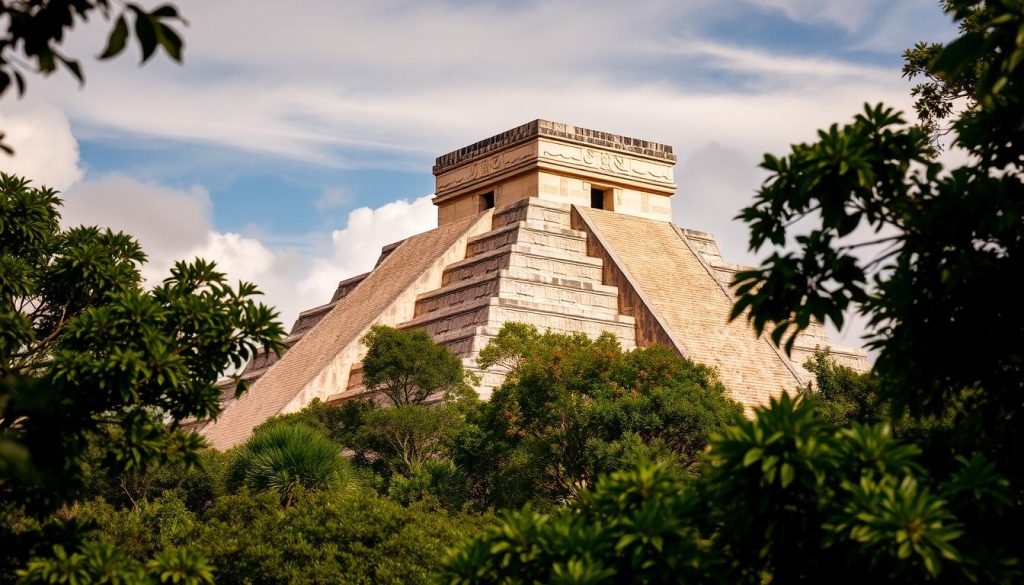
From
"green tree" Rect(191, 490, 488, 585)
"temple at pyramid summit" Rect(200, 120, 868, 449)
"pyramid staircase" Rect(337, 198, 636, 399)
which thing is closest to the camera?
"green tree" Rect(191, 490, 488, 585)

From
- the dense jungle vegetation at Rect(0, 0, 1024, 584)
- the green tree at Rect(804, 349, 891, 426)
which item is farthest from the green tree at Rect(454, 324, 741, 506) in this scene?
the dense jungle vegetation at Rect(0, 0, 1024, 584)

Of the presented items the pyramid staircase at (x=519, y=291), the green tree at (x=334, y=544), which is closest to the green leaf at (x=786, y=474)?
the green tree at (x=334, y=544)

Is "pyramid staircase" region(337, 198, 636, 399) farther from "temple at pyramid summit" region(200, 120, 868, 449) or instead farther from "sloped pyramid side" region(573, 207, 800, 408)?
"sloped pyramid side" region(573, 207, 800, 408)

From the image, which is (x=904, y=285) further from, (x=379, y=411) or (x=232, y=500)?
(x=379, y=411)

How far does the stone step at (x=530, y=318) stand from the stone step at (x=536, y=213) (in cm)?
398

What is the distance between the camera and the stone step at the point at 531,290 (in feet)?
120

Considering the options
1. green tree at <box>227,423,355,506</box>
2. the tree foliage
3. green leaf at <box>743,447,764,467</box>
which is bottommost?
the tree foliage

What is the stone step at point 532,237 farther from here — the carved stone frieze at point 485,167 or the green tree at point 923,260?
the green tree at point 923,260

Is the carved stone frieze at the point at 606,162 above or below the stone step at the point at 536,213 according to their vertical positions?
above

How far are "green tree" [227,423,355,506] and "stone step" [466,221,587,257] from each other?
14.0 meters

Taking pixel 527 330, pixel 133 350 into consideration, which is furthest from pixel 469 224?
pixel 133 350

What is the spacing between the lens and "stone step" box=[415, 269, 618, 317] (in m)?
36.7

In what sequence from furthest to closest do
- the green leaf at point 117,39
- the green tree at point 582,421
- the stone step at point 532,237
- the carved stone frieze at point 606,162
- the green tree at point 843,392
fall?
the carved stone frieze at point 606,162 < the stone step at point 532,237 < the green tree at point 843,392 < the green tree at point 582,421 < the green leaf at point 117,39

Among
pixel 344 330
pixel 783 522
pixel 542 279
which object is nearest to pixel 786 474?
pixel 783 522
